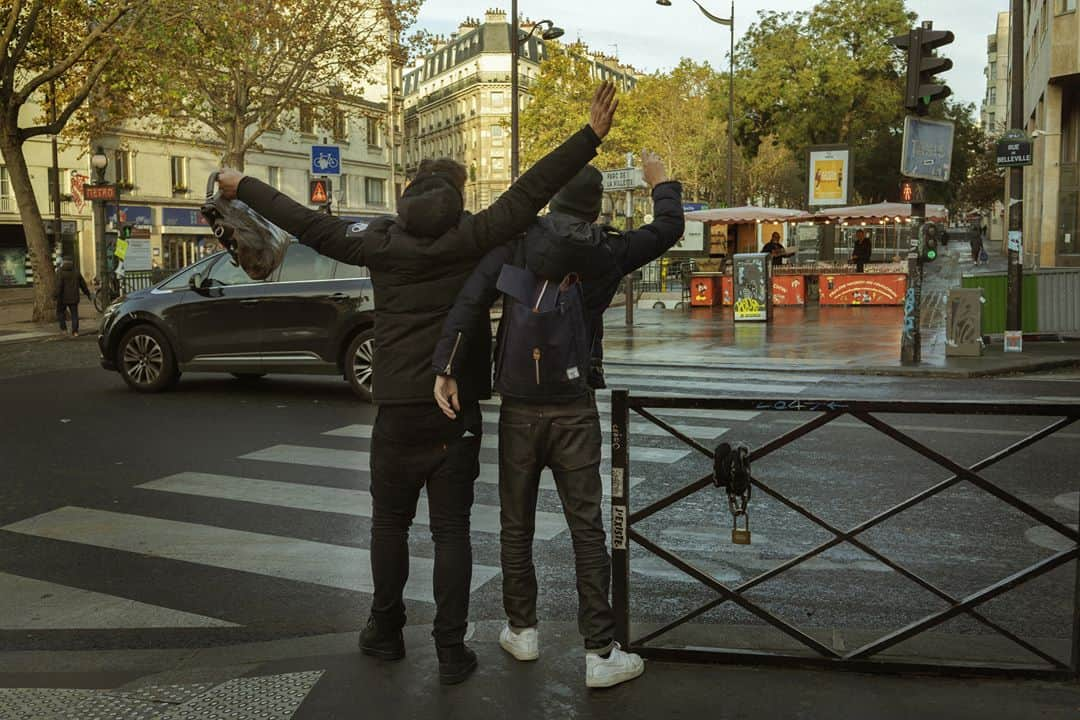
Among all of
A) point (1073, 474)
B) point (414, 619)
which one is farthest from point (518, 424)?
point (1073, 474)

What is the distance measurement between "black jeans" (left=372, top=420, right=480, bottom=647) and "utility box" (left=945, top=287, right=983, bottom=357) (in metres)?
12.7

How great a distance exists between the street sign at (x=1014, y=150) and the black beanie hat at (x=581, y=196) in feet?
47.1

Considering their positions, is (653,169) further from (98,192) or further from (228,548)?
(98,192)

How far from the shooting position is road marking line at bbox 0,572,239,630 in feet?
15.4

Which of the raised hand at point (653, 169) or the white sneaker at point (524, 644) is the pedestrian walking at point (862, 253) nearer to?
the raised hand at point (653, 169)

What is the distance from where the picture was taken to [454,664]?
3801 mm

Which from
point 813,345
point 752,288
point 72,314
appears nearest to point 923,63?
point 813,345

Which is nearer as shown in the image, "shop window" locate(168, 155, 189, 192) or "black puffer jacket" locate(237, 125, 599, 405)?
"black puffer jacket" locate(237, 125, 599, 405)

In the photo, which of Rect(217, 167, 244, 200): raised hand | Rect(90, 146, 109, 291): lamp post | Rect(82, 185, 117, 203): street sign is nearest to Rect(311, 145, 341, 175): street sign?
Rect(82, 185, 117, 203): street sign

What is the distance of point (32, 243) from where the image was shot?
81.9ft

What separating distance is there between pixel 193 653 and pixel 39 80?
22.1 meters

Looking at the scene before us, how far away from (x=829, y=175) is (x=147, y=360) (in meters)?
24.3

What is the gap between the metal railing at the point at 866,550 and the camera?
12.1ft

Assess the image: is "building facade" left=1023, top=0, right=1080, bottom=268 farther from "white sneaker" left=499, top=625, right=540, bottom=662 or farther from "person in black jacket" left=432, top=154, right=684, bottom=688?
"white sneaker" left=499, top=625, right=540, bottom=662
